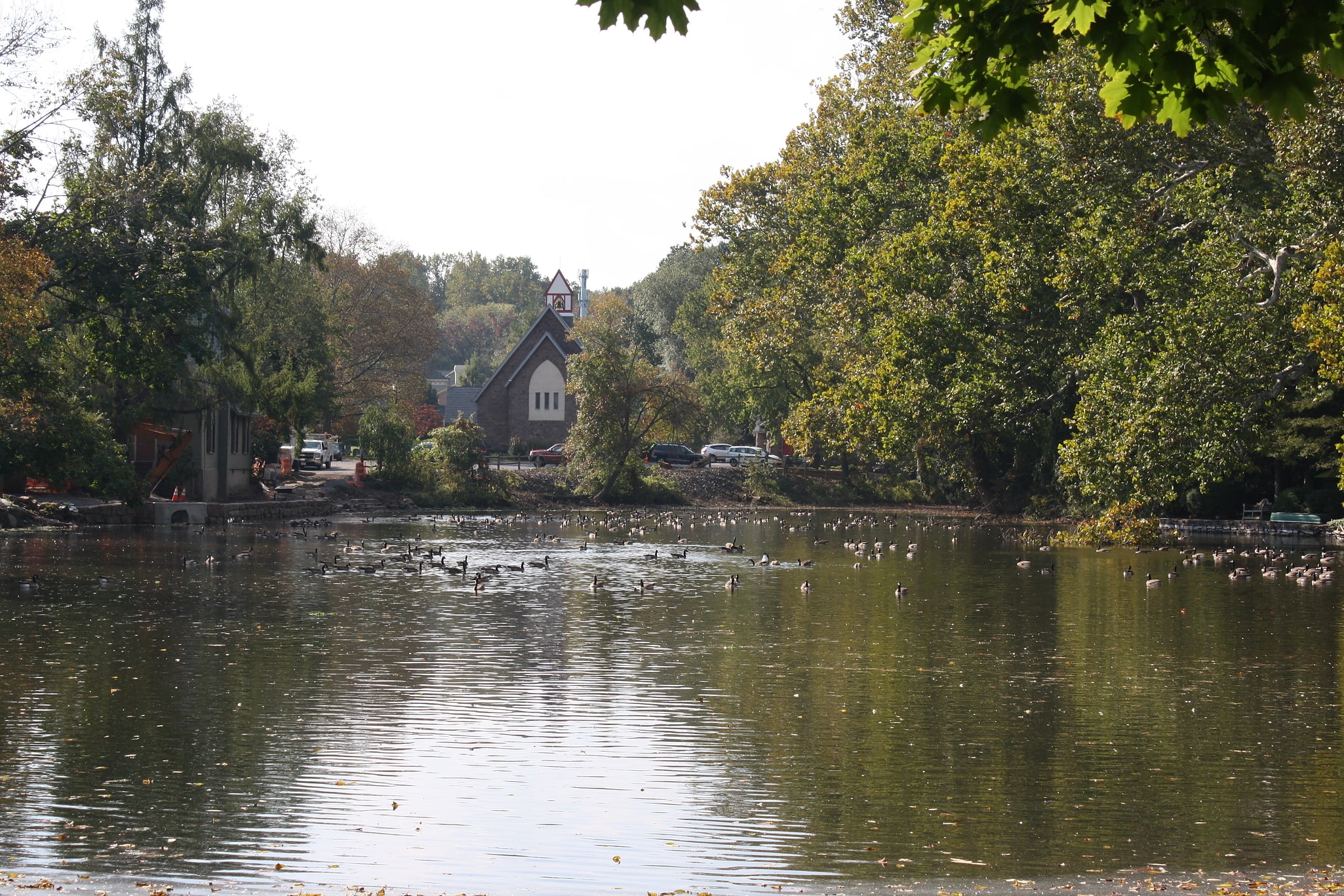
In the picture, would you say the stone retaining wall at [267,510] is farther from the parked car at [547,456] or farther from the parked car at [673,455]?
the parked car at [673,455]

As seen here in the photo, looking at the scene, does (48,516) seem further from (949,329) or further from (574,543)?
(949,329)

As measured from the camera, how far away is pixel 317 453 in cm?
8181

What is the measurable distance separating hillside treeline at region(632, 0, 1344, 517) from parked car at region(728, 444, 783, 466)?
1007cm

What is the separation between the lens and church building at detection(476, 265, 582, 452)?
92125 millimetres

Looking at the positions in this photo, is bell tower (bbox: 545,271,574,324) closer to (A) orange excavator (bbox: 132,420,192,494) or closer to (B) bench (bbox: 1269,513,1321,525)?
(A) orange excavator (bbox: 132,420,192,494)

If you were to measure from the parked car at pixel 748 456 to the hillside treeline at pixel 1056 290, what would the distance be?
10068mm

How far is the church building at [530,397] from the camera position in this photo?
92.1m

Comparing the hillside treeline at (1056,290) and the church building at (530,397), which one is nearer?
the hillside treeline at (1056,290)

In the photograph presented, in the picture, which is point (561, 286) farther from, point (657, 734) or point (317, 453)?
point (657, 734)

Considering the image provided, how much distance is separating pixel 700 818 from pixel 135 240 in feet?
110

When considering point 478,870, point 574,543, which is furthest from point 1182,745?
point 574,543

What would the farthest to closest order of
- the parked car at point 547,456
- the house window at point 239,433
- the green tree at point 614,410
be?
the parked car at point 547,456 < the green tree at point 614,410 < the house window at point 239,433

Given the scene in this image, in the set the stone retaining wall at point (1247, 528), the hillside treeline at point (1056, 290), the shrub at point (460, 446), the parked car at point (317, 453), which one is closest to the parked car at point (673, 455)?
the hillside treeline at point (1056, 290)

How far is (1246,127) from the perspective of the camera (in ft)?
113
